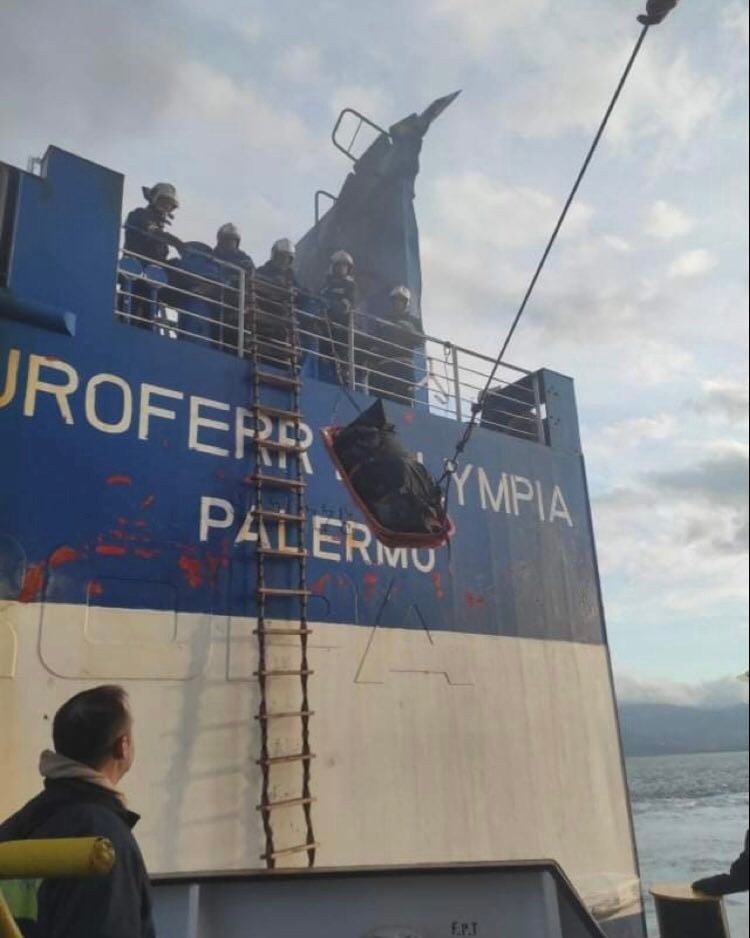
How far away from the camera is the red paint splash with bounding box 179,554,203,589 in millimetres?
4688

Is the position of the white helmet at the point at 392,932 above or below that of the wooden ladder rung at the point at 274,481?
below

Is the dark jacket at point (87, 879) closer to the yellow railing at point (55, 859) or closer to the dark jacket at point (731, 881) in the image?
the yellow railing at point (55, 859)

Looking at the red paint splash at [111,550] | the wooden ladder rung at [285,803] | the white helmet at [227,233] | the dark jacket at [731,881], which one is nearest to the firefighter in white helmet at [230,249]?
the white helmet at [227,233]

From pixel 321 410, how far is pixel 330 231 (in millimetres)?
6823

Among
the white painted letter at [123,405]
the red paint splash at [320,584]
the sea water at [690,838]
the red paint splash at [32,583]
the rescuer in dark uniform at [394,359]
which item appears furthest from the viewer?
the sea water at [690,838]

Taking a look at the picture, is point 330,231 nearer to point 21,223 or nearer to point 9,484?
point 21,223

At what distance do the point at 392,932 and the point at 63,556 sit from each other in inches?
101

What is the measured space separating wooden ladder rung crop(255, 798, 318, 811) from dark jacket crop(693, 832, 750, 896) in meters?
2.35

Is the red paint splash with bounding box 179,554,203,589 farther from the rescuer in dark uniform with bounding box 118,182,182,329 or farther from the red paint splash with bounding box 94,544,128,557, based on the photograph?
the rescuer in dark uniform with bounding box 118,182,182,329

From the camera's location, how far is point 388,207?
11.3 meters

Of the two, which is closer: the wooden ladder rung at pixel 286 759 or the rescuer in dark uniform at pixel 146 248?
the wooden ladder rung at pixel 286 759

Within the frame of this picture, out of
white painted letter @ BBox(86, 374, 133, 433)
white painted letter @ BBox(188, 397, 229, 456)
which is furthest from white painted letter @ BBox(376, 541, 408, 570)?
white painted letter @ BBox(86, 374, 133, 433)

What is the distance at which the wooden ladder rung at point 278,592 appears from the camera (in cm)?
487

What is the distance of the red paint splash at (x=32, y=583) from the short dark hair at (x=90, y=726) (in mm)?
2467
